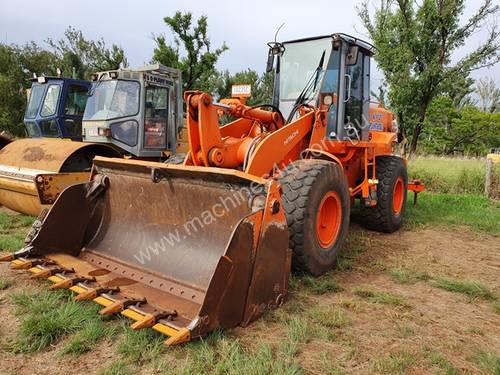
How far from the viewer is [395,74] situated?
61.4ft

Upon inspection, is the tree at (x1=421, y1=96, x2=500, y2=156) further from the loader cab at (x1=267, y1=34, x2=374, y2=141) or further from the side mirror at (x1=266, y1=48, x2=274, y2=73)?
the side mirror at (x1=266, y1=48, x2=274, y2=73)

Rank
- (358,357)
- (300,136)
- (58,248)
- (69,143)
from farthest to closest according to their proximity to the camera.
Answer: (69,143)
(300,136)
(58,248)
(358,357)

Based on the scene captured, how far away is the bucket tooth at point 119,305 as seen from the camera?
2916 millimetres

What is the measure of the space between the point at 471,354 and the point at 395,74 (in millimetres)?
17607

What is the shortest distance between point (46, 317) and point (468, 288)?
12.1 ft

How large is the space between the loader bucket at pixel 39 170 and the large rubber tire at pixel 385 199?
13.2 ft

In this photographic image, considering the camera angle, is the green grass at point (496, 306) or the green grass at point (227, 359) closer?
the green grass at point (227, 359)

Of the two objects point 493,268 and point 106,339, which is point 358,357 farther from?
point 493,268

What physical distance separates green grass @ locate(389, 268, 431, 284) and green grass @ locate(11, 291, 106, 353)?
287cm

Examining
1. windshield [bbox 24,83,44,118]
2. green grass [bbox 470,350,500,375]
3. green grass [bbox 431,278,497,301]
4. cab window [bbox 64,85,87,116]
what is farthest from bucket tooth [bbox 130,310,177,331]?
windshield [bbox 24,83,44,118]

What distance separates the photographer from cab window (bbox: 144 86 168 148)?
807cm

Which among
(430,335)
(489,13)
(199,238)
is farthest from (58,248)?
(489,13)

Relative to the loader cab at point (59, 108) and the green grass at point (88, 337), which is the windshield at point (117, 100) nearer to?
the loader cab at point (59, 108)

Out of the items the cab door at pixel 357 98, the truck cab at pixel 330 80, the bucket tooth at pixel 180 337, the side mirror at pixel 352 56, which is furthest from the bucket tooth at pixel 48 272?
the side mirror at pixel 352 56
